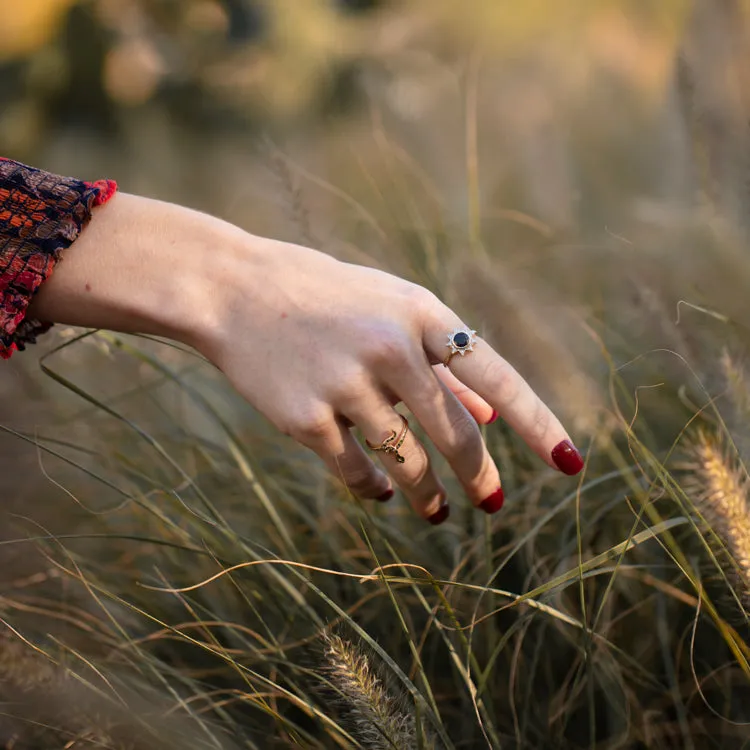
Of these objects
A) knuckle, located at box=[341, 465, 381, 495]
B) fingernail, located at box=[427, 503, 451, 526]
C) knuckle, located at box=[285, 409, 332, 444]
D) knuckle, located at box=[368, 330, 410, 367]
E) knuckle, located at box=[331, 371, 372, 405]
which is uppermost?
knuckle, located at box=[368, 330, 410, 367]

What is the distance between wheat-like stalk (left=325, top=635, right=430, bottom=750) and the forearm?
29cm

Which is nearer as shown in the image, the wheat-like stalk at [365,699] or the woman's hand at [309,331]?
the wheat-like stalk at [365,699]

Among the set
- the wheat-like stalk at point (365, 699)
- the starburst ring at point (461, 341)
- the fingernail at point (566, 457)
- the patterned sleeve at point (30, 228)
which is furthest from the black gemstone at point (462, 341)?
the patterned sleeve at point (30, 228)

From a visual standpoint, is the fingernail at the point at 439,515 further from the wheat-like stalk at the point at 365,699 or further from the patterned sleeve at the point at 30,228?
the patterned sleeve at the point at 30,228

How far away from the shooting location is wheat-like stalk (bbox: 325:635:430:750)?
0.57m

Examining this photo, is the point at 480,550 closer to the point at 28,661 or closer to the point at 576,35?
the point at 28,661

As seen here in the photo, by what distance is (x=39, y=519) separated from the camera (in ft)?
3.34

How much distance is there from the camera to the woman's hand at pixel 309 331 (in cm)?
69

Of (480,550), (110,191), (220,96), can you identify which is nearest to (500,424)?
(480,550)

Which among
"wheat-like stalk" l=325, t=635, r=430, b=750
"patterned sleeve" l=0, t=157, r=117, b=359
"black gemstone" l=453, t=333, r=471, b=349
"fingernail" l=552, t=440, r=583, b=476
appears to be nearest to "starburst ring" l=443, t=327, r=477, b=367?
"black gemstone" l=453, t=333, r=471, b=349

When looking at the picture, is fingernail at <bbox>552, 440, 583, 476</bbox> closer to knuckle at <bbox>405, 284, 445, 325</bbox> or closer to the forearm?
knuckle at <bbox>405, 284, 445, 325</bbox>

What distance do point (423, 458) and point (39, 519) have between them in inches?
20.7

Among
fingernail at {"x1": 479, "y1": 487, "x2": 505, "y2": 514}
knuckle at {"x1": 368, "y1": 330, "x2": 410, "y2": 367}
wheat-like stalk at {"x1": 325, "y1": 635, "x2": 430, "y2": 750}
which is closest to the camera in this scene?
wheat-like stalk at {"x1": 325, "y1": 635, "x2": 430, "y2": 750}

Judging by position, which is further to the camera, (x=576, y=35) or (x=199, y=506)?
(x=576, y=35)
